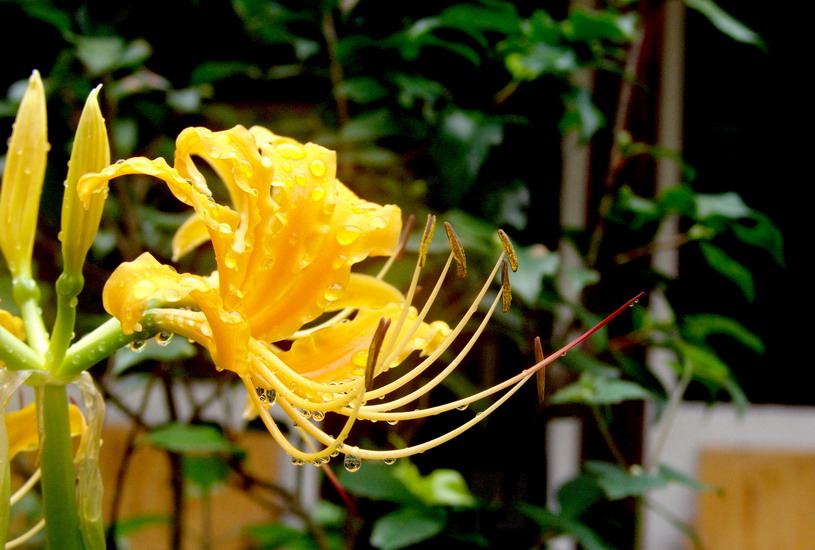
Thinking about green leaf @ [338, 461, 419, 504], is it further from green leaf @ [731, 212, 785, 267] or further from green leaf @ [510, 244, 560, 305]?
green leaf @ [731, 212, 785, 267]

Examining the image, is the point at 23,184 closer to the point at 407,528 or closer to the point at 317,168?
the point at 317,168

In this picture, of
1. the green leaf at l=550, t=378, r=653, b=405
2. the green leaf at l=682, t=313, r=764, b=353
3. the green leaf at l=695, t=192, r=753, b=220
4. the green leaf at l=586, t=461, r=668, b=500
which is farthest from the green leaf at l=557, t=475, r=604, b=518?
the green leaf at l=695, t=192, r=753, b=220

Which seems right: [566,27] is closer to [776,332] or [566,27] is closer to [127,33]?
[127,33]

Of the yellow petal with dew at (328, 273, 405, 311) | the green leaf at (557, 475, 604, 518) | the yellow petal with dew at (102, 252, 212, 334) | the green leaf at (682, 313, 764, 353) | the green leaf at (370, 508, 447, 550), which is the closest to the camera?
the yellow petal with dew at (102, 252, 212, 334)

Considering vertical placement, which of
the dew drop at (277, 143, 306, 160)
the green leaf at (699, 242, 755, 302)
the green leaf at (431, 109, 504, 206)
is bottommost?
the green leaf at (699, 242, 755, 302)

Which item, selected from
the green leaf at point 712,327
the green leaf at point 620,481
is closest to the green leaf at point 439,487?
the green leaf at point 620,481

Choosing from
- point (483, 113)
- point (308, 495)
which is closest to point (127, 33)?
point (483, 113)

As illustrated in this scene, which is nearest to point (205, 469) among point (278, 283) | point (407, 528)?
point (407, 528)
